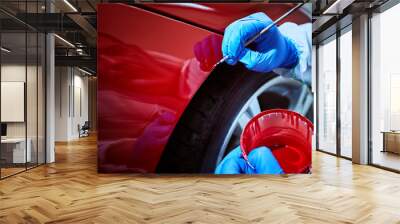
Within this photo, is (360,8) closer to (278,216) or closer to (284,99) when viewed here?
(284,99)

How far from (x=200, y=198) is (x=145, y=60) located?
9.67 feet

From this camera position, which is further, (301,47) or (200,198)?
(301,47)

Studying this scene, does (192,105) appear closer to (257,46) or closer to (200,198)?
(257,46)

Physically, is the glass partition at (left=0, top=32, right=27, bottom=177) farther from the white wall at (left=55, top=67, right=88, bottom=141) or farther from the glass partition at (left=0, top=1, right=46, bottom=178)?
the white wall at (left=55, top=67, right=88, bottom=141)

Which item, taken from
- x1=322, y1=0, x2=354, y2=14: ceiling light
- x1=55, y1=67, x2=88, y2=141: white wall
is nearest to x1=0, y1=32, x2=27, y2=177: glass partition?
x1=322, y1=0, x2=354, y2=14: ceiling light

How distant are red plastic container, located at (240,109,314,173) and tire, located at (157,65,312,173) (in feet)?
0.64

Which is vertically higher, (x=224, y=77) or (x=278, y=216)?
(x=224, y=77)

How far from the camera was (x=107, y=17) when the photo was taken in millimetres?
6734

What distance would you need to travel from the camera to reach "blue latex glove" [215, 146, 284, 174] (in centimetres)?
663

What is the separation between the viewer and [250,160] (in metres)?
6.65

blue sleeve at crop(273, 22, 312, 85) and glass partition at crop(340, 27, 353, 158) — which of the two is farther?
glass partition at crop(340, 27, 353, 158)

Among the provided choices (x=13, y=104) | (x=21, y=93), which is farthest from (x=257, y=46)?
(x=13, y=104)

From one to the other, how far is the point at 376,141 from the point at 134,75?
5410 mm

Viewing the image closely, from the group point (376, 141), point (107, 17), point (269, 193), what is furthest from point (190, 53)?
point (376, 141)
